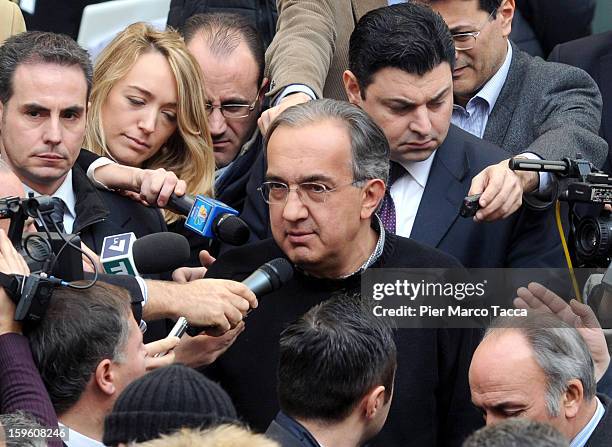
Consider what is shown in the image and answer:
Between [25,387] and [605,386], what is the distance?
2.30 metres

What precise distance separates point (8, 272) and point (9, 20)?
8.39 ft

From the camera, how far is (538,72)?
5.56 meters

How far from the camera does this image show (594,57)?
6.01 m

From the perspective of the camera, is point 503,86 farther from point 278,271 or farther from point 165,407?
point 165,407

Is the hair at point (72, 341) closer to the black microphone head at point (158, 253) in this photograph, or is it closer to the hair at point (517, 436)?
the black microphone head at point (158, 253)

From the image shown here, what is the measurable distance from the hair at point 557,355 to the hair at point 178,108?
5.39 ft

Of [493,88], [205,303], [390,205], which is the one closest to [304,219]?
[205,303]

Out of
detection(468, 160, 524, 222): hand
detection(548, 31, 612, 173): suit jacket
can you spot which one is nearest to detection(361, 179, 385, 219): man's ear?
detection(468, 160, 524, 222): hand

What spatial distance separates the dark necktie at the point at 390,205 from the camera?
4.99 meters

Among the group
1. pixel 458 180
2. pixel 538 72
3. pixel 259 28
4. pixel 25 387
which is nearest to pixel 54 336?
pixel 25 387

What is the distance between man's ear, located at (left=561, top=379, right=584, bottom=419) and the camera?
13.8ft

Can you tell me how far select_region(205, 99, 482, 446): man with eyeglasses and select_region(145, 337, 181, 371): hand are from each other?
19.9 inches

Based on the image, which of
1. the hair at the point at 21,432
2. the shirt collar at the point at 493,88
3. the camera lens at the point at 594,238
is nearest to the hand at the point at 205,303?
the hair at the point at 21,432

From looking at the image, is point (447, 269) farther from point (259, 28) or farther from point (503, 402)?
point (259, 28)
